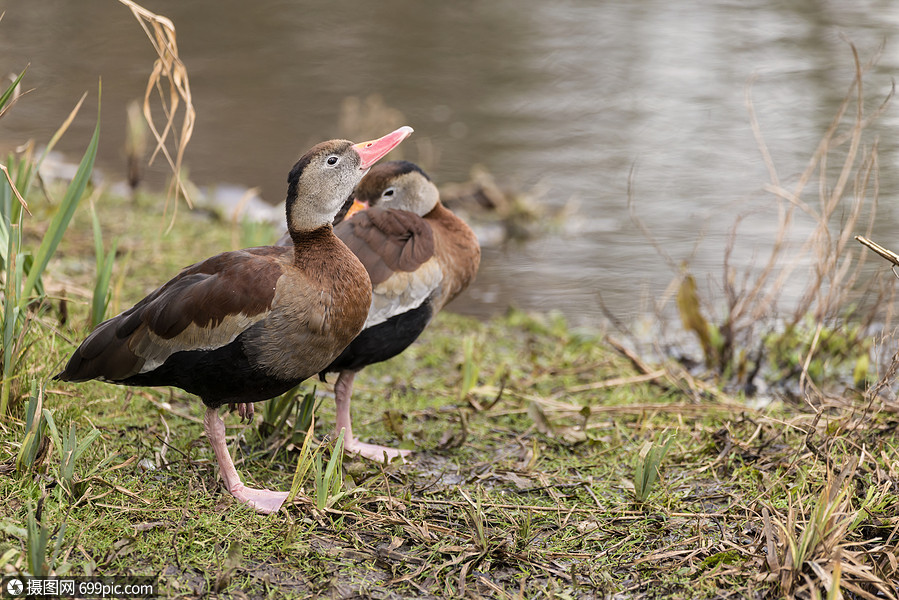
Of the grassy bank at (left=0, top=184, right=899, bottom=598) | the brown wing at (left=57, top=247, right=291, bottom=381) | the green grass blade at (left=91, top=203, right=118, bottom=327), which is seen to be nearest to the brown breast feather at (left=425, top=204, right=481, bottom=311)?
the grassy bank at (left=0, top=184, right=899, bottom=598)

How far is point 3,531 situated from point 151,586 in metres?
0.53

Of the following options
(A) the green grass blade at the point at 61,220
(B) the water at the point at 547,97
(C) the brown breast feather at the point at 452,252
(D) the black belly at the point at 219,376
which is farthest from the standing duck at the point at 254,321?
(B) the water at the point at 547,97

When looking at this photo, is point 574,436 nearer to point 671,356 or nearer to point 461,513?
point 461,513

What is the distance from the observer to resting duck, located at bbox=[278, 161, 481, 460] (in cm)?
373

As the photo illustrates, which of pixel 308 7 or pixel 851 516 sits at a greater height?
pixel 851 516

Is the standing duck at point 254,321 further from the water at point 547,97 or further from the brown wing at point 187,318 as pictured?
the water at point 547,97

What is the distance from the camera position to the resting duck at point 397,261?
147 inches

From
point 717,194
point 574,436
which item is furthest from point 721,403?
point 717,194

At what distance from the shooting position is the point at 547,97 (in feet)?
35.0

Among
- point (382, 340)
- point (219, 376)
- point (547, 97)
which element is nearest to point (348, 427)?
point (382, 340)

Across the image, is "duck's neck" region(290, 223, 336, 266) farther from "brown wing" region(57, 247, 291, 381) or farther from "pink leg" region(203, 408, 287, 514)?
"pink leg" region(203, 408, 287, 514)

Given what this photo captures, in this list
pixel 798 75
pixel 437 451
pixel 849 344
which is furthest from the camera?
pixel 798 75

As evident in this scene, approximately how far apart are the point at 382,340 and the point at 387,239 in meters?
0.43

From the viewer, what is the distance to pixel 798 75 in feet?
35.2
